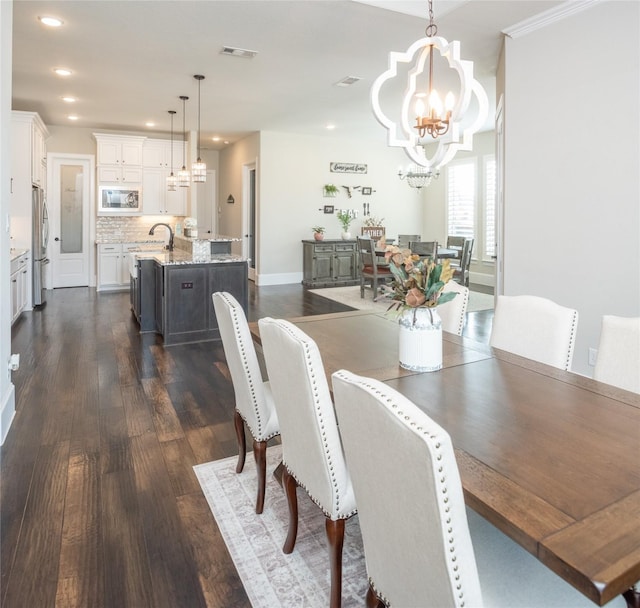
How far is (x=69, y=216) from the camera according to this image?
8.88 meters

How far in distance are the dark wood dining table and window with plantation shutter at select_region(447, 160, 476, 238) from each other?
26.9ft

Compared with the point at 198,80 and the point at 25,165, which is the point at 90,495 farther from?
the point at 25,165

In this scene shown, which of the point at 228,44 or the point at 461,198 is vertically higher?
the point at 228,44

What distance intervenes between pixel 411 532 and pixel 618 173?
338 cm

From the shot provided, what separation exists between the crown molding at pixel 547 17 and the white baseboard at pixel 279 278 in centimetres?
607

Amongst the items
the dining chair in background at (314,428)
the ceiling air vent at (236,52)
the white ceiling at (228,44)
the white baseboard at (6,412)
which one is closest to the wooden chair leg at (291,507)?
the dining chair in background at (314,428)

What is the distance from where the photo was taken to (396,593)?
1171 mm

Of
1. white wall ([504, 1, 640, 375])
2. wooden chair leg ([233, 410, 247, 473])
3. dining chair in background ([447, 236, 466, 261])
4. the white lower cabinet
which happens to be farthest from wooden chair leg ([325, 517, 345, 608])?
the white lower cabinet

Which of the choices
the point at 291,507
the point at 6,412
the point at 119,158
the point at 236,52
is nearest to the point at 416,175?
the point at 236,52

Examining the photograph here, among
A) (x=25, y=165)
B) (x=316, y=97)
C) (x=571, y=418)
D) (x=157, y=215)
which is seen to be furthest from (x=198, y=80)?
(x=571, y=418)

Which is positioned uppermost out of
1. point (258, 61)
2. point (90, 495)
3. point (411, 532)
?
point (258, 61)

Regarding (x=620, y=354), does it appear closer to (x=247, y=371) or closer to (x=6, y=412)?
(x=247, y=371)

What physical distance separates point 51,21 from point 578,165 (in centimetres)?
441

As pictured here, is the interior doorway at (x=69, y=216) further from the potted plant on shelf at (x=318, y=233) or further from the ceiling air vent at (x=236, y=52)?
the ceiling air vent at (x=236, y=52)
